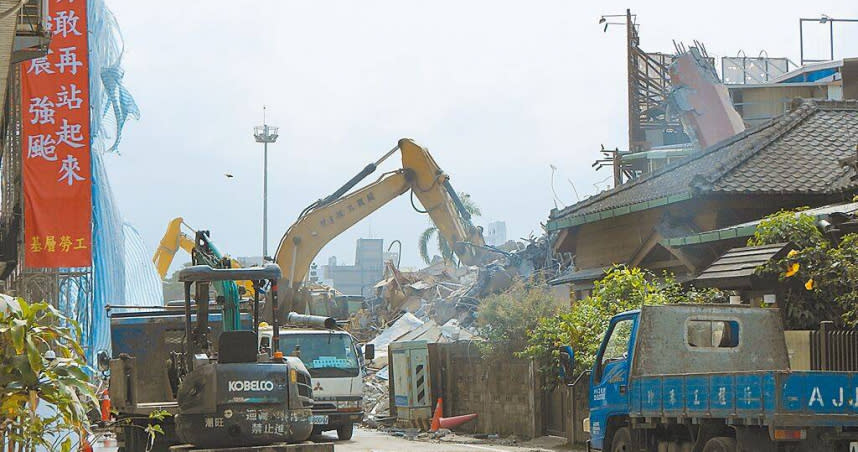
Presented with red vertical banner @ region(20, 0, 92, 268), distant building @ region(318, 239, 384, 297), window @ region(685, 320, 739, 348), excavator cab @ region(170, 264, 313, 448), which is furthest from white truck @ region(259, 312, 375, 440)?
distant building @ region(318, 239, 384, 297)

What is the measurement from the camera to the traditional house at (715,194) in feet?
77.9

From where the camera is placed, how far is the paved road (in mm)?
22531

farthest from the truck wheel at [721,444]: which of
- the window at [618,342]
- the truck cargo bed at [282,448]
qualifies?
the truck cargo bed at [282,448]

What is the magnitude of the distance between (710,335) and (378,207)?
77.0 feet

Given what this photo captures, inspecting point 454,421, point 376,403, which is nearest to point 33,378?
point 454,421

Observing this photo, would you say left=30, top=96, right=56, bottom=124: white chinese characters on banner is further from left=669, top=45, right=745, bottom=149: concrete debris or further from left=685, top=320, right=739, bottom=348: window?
left=669, top=45, right=745, bottom=149: concrete debris

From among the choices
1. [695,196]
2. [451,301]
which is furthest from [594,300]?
[451,301]

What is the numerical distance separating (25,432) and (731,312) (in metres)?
9.54

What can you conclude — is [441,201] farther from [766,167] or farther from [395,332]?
Answer: [766,167]

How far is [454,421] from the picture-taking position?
28188 millimetres

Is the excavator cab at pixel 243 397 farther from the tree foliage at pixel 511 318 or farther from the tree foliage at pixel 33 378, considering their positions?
the tree foliage at pixel 511 318

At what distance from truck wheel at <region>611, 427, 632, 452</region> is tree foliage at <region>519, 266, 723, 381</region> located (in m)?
5.49

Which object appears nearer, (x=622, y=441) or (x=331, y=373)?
(x=622, y=441)

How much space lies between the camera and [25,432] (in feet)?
23.3
